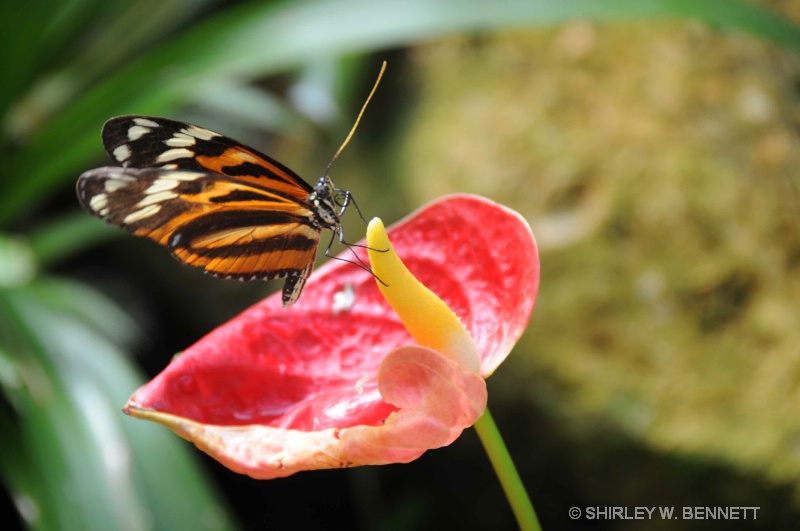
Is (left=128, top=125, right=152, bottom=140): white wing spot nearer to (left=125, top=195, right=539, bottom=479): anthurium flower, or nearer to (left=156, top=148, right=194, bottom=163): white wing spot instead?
(left=156, top=148, right=194, bottom=163): white wing spot

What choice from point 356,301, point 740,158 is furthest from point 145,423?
point 740,158

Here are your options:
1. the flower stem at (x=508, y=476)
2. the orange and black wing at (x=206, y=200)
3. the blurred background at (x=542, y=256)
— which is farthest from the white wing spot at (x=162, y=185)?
the blurred background at (x=542, y=256)

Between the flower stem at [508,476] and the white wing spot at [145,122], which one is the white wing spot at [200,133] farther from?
the flower stem at [508,476]

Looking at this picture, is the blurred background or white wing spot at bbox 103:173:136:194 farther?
the blurred background

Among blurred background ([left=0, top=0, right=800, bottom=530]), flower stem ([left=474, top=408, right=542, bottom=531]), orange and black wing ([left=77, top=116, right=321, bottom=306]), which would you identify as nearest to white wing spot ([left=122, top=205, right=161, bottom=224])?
orange and black wing ([left=77, top=116, right=321, bottom=306])

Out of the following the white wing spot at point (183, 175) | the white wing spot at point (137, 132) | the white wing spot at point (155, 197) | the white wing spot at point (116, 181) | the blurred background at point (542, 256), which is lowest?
the white wing spot at point (116, 181)

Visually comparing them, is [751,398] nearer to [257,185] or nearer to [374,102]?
[257,185]
